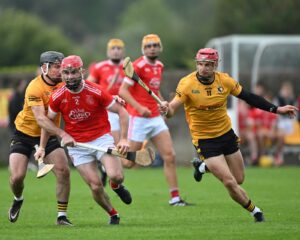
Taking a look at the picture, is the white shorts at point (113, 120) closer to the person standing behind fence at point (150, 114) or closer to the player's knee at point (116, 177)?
the person standing behind fence at point (150, 114)

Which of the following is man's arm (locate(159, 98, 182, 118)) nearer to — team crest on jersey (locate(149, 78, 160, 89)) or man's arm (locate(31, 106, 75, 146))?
man's arm (locate(31, 106, 75, 146))

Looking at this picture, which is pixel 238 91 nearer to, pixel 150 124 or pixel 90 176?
pixel 90 176

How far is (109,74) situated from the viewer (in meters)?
17.9

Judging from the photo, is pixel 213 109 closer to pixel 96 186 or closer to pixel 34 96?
pixel 96 186

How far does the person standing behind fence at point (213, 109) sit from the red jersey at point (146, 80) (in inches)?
114

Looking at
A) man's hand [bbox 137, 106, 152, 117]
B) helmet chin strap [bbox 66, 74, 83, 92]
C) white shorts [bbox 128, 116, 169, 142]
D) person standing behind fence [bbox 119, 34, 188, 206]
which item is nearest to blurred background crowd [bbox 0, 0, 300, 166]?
white shorts [bbox 128, 116, 169, 142]

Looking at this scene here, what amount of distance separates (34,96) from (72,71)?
88 cm

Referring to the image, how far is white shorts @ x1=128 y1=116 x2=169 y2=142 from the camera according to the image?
1588cm

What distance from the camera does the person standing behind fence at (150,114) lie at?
15.3 m

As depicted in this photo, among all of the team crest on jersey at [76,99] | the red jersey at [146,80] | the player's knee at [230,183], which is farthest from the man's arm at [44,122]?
the red jersey at [146,80]

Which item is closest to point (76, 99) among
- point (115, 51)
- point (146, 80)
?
point (146, 80)

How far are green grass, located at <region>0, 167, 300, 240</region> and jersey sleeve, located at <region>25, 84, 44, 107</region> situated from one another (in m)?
1.59

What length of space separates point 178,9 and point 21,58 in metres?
43.5

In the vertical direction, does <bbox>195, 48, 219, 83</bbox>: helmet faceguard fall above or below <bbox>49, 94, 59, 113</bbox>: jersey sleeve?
above
